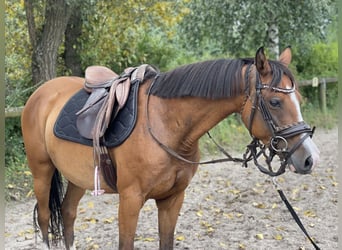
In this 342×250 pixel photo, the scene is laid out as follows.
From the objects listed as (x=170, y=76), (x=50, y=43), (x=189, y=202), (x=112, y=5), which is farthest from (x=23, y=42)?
(x=170, y=76)

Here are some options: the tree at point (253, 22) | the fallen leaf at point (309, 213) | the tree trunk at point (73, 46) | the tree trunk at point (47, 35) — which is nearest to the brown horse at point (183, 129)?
the fallen leaf at point (309, 213)

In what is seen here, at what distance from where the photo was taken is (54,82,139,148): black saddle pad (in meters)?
2.84

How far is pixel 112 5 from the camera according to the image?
23.3 feet

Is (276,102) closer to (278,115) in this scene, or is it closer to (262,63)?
(278,115)

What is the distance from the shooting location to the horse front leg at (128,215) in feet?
9.09

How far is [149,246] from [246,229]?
97 cm

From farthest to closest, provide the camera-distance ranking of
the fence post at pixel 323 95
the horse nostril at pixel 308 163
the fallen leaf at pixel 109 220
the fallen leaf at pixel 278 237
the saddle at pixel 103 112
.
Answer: the fence post at pixel 323 95 → the fallen leaf at pixel 109 220 → the fallen leaf at pixel 278 237 → the saddle at pixel 103 112 → the horse nostril at pixel 308 163

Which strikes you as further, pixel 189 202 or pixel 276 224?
pixel 189 202

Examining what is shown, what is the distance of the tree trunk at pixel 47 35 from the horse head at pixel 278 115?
13.9 ft

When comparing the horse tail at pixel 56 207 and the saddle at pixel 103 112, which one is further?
the horse tail at pixel 56 207

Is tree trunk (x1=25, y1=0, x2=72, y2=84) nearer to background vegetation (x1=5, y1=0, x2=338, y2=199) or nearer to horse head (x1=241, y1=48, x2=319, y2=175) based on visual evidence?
background vegetation (x1=5, y1=0, x2=338, y2=199)

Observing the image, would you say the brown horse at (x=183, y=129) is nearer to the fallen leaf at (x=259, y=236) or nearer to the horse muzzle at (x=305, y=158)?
the horse muzzle at (x=305, y=158)

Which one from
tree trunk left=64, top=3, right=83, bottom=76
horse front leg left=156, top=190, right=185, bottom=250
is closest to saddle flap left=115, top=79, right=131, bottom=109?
horse front leg left=156, top=190, right=185, bottom=250

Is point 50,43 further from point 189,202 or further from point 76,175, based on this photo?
point 76,175
